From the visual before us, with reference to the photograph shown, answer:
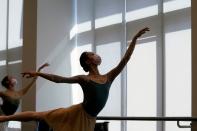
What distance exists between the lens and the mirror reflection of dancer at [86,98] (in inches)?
145

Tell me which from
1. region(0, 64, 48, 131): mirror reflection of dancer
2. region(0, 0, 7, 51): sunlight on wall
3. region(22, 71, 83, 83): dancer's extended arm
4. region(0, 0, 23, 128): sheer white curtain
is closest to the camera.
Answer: region(22, 71, 83, 83): dancer's extended arm

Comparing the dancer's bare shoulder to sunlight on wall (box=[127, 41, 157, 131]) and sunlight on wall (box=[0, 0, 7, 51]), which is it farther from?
sunlight on wall (box=[0, 0, 7, 51])

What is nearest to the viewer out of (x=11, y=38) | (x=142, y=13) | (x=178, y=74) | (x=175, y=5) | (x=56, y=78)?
(x=56, y=78)

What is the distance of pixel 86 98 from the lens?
3.72 m

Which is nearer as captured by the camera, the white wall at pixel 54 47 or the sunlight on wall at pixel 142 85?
the sunlight on wall at pixel 142 85

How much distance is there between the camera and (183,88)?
5797 millimetres

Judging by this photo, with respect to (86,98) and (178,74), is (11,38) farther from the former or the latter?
(86,98)

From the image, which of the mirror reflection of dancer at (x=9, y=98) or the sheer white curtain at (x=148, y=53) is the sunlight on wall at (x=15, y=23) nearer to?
the sheer white curtain at (x=148, y=53)

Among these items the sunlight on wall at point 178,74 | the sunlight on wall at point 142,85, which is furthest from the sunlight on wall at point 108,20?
the sunlight on wall at point 178,74

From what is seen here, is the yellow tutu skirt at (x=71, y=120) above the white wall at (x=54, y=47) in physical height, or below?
below

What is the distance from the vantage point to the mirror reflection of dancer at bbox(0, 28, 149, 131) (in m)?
3.67

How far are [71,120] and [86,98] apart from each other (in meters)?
0.26

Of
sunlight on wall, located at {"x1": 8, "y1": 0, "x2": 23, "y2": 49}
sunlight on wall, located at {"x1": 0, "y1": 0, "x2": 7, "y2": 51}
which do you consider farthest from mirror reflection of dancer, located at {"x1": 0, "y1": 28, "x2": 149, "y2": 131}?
sunlight on wall, located at {"x1": 0, "y1": 0, "x2": 7, "y2": 51}

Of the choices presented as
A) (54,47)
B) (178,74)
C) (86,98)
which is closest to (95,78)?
(86,98)
